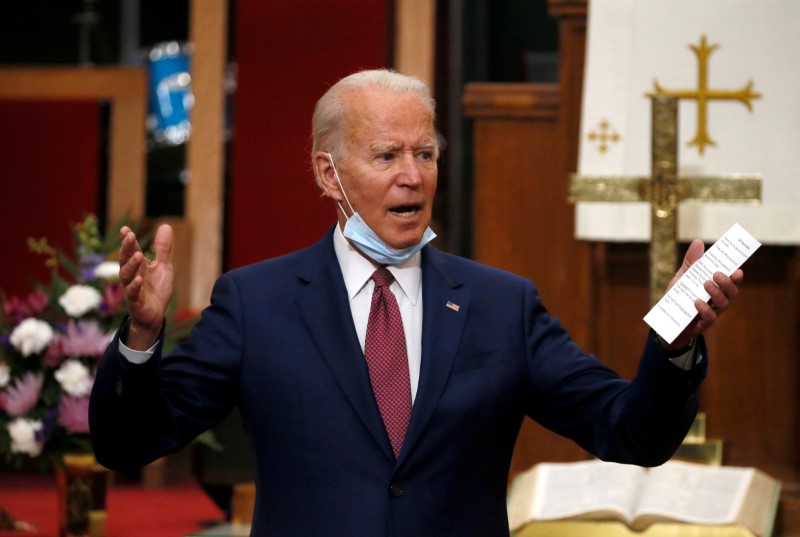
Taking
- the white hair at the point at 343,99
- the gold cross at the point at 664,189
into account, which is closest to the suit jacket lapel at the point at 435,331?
the white hair at the point at 343,99

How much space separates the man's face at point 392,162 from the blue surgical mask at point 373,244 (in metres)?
0.01

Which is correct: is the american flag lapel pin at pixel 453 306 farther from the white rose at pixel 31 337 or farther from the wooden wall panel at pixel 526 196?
the wooden wall panel at pixel 526 196

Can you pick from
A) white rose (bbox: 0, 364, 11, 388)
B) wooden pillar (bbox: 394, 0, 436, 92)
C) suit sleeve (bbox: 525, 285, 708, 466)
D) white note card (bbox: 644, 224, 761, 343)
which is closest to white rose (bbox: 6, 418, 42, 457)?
white rose (bbox: 0, 364, 11, 388)

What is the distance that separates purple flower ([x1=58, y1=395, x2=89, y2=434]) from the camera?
3428mm

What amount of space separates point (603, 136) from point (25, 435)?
6.86 feet

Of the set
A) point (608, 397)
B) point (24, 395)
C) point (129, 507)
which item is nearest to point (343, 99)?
point (608, 397)

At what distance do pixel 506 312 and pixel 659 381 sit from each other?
34 cm

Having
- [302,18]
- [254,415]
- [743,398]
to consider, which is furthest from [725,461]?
[302,18]

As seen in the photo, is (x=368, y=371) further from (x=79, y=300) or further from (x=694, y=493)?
(x=694, y=493)

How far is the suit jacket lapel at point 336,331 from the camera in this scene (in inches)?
83.8

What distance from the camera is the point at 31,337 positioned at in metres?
3.49

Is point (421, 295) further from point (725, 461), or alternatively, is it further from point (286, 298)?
point (725, 461)

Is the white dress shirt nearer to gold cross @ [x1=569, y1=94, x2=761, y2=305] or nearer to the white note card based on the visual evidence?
Answer: the white note card

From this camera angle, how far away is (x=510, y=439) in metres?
2.22
